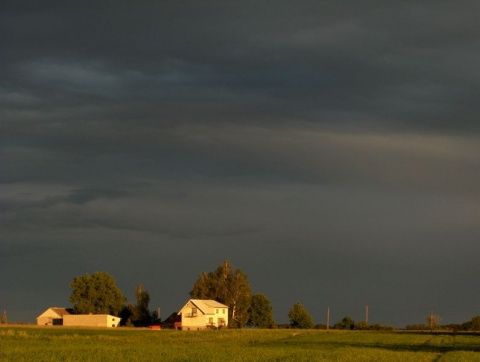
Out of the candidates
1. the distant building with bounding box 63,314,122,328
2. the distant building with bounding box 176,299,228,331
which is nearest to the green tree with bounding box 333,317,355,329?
the distant building with bounding box 176,299,228,331

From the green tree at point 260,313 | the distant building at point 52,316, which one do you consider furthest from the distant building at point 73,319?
the green tree at point 260,313

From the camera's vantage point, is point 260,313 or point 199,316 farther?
point 260,313

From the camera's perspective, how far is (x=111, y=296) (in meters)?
156

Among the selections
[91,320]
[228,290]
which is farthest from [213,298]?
[91,320]

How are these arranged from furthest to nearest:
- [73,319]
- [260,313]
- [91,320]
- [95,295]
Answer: [260,313], [95,295], [73,319], [91,320]

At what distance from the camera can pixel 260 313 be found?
169m

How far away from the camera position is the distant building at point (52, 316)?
153625 mm

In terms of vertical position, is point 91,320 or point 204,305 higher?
point 204,305

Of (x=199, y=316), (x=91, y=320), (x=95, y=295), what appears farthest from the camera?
(x=95, y=295)

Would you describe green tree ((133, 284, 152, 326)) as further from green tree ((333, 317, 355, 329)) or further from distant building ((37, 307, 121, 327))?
green tree ((333, 317, 355, 329))

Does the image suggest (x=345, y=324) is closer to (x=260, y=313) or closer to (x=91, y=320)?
(x=260, y=313)

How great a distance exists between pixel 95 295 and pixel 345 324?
5566cm

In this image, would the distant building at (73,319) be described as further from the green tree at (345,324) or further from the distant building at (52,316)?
the green tree at (345,324)

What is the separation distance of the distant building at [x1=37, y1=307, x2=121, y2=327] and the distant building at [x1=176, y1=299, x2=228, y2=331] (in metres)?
13.4
